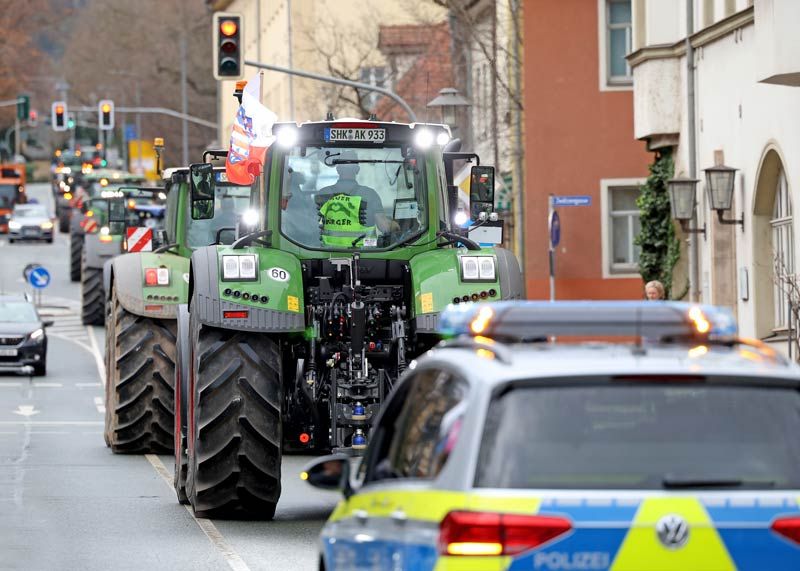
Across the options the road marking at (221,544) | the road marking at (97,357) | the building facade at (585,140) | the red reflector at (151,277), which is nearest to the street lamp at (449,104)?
the road marking at (97,357)

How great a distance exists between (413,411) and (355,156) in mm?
8389

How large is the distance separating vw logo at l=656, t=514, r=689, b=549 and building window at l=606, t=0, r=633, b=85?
37161mm

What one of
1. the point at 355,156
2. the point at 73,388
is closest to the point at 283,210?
the point at 355,156

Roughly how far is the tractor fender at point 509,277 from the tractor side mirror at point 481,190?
102 cm

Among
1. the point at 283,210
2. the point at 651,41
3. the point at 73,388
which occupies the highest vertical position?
the point at 651,41

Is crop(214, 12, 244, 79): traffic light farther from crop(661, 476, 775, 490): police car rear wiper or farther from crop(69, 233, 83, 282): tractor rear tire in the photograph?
crop(69, 233, 83, 282): tractor rear tire

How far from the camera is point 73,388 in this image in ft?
114

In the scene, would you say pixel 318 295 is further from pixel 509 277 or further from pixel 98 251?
pixel 98 251

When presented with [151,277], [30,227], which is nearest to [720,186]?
[151,277]

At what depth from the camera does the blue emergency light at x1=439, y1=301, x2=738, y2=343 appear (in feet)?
22.1

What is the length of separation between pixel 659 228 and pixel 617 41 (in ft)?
34.8

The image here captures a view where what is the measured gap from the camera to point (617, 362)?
6.32 metres

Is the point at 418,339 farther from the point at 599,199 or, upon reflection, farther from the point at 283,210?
the point at 599,199

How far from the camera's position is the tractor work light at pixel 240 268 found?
14344 millimetres
